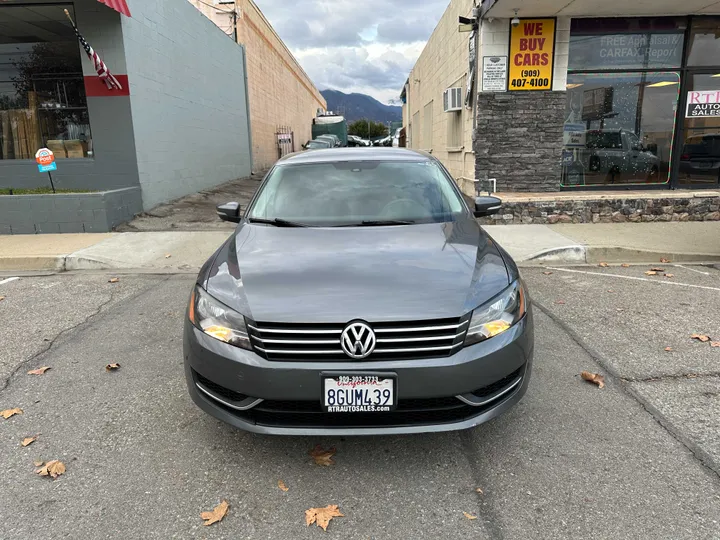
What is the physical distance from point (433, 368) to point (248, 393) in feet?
2.86

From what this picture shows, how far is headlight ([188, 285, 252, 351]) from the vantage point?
248 centimetres

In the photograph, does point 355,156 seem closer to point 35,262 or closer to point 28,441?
point 28,441

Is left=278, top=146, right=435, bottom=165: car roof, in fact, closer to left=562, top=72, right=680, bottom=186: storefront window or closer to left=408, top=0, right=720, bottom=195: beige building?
left=408, top=0, right=720, bottom=195: beige building

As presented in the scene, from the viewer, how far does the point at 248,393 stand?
2.41 m

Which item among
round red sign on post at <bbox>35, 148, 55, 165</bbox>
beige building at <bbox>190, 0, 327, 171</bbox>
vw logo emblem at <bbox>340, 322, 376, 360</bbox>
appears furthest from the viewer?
beige building at <bbox>190, 0, 327, 171</bbox>

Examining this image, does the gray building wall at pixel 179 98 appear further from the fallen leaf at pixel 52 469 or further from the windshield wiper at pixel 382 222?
the fallen leaf at pixel 52 469

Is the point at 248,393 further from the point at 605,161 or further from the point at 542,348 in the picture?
the point at 605,161

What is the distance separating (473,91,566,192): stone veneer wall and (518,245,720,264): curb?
2.86 m

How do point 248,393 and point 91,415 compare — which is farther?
point 91,415

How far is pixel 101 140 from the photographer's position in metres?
9.53

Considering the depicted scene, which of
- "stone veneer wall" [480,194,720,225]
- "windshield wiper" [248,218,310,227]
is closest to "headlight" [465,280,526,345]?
"windshield wiper" [248,218,310,227]

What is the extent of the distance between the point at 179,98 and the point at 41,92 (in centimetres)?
287

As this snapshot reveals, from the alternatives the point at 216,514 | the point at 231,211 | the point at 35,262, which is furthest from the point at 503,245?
the point at 35,262

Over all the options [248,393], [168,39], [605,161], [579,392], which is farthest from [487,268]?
[168,39]
